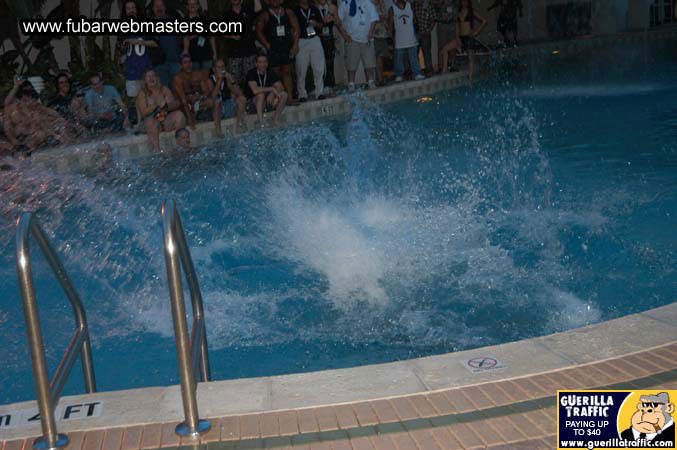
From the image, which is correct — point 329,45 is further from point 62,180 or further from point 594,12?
point 594,12

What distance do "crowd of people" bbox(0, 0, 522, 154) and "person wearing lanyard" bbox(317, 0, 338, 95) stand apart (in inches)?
0.8

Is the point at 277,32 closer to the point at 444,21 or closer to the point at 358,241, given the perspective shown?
the point at 358,241

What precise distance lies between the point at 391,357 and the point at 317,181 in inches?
183

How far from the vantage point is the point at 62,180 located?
1021 cm

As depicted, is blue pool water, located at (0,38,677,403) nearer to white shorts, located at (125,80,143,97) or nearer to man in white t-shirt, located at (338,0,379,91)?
white shorts, located at (125,80,143,97)

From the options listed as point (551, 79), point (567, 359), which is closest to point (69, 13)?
point (551, 79)

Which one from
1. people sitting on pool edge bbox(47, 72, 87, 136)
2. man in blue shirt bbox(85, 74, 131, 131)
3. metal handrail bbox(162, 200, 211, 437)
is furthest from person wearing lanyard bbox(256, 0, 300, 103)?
metal handrail bbox(162, 200, 211, 437)

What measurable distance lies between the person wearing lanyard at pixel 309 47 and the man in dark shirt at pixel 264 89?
989mm

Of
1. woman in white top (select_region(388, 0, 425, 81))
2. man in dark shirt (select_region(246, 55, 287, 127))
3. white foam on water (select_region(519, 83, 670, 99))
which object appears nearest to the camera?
man in dark shirt (select_region(246, 55, 287, 127))

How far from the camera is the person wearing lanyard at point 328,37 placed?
14.1 meters

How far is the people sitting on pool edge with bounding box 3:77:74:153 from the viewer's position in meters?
10.2

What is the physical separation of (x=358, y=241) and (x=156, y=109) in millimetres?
5277

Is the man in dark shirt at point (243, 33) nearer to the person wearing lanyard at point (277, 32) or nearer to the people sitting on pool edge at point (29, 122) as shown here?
the person wearing lanyard at point (277, 32)

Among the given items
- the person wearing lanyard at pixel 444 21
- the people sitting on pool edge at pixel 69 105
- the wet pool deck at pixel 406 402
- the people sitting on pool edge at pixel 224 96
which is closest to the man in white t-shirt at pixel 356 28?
the person wearing lanyard at pixel 444 21
